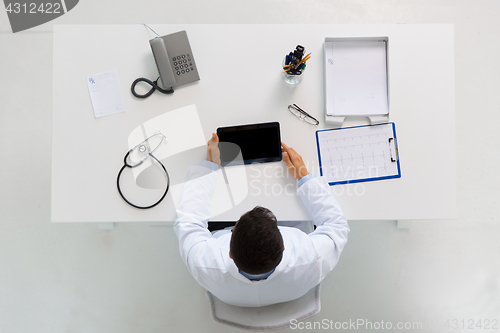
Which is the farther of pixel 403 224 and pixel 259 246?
pixel 403 224

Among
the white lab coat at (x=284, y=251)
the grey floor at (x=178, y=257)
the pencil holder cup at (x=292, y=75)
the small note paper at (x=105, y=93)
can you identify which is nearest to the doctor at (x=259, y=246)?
the white lab coat at (x=284, y=251)

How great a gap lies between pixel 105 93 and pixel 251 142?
1.87 ft

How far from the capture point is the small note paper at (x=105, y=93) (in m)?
1.17

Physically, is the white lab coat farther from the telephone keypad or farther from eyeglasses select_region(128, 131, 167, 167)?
the telephone keypad

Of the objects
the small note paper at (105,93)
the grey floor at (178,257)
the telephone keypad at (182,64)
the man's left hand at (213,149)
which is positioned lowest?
the grey floor at (178,257)

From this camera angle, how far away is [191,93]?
1183 millimetres

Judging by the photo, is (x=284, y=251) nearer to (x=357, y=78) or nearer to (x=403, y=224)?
(x=357, y=78)

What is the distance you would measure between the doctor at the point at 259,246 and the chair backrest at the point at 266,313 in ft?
0.09

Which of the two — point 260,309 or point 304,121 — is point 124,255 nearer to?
point 260,309

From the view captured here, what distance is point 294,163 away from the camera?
1142 millimetres

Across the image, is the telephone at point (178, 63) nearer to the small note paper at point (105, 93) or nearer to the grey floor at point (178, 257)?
the small note paper at point (105, 93)

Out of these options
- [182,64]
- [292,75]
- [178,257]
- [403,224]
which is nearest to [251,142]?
[292,75]

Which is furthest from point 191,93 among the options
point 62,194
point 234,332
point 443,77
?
point 234,332

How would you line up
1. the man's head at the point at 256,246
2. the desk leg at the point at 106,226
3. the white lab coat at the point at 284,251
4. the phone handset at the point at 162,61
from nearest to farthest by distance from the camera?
1. the man's head at the point at 256,246
2. the white lab coat at the point at 284,251
3. the phone handset at the point at 162,61
4. the desk leg at the point at 106,226
